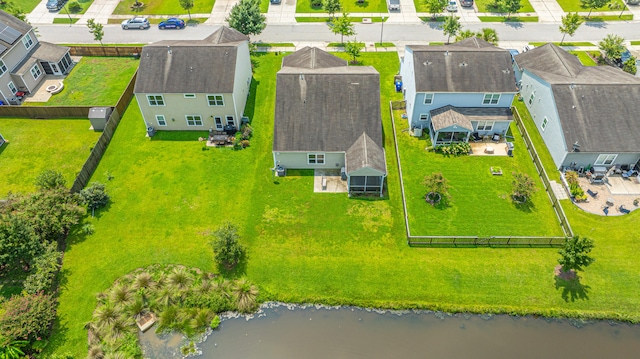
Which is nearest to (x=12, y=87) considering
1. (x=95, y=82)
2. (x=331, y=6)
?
(x=95, y=82)

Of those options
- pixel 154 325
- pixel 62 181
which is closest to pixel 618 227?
pixel 154 325

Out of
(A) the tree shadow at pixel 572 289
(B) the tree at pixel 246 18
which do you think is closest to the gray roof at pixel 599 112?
(A) the tree shadow at pixel 572 289

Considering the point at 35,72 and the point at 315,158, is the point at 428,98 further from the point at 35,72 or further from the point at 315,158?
the point at 35,72

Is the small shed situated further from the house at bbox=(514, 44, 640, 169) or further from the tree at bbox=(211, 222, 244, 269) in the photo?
the house at bbox=(514, 44, 640, 169)

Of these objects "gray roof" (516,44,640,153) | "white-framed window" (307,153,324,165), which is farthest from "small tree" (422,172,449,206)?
"gray roof" (516,44,640,153)

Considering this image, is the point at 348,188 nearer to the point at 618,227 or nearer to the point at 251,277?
the point at 251,277
